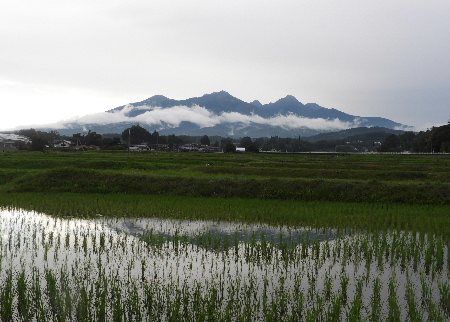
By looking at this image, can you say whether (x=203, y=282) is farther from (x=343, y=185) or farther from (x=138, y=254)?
(x=343, y=185)

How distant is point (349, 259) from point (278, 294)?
2988mm

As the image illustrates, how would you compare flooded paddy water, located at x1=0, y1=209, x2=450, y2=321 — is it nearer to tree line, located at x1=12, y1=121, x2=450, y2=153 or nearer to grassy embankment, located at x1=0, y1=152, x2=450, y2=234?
grassy embankment, located at x1=0, y1=152, x2=450, y2=234

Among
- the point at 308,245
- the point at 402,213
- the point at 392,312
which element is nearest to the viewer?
the point at 392,312

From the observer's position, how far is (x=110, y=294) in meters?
6.57

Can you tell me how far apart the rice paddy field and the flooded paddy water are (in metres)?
0.03

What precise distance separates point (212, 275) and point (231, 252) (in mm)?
1762

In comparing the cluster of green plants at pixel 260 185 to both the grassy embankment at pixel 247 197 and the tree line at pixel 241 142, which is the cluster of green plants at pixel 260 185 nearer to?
the grassy embankment at pixel 247 197

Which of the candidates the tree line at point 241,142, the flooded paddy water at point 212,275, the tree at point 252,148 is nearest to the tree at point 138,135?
the tree line at point 241,142

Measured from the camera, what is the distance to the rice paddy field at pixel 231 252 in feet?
19.7

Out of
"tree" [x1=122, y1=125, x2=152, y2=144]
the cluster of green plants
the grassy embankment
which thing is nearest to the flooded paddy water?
the grassy embankment

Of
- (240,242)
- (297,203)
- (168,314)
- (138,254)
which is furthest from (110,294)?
(297,203)

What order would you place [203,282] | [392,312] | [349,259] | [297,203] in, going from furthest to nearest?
1. [297,203]
2. [349,259]
3. [203,282]
4. [392,312]

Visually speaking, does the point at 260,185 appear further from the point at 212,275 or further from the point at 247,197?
the point at 212,275

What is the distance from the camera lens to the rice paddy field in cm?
600
